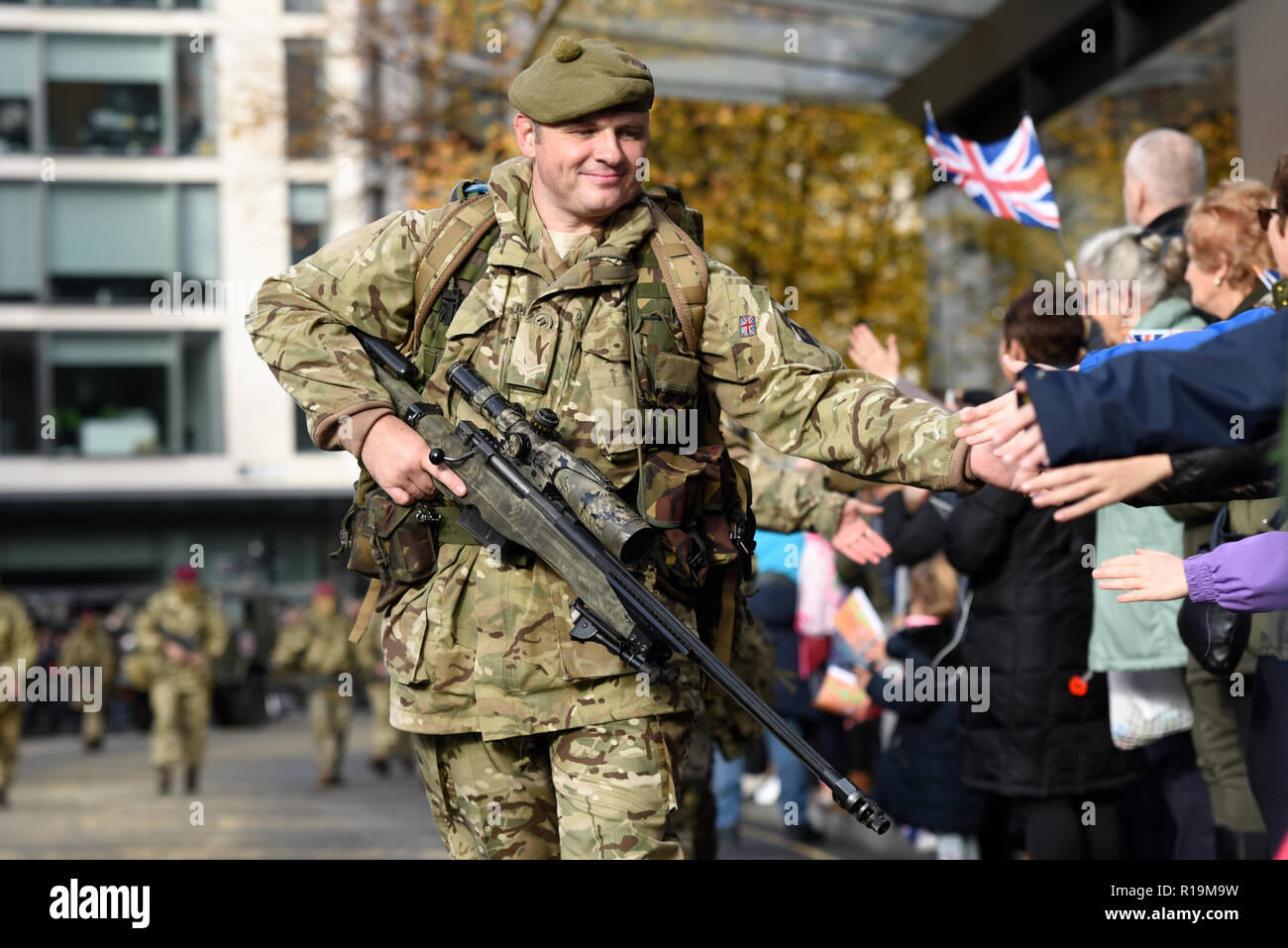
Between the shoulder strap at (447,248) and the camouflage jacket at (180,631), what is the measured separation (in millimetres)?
14743

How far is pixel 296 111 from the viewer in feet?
79.4

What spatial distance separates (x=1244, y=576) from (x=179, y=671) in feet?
51.1

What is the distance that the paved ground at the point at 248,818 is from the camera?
11414mm

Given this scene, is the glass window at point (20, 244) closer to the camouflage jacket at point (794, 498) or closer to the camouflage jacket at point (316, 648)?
the camouflage jacket at point (316, 648)

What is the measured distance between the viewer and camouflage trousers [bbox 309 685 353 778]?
18.5 metres

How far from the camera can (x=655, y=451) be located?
13.8 feet

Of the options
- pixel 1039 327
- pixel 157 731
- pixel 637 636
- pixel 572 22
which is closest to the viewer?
pixel 637 636

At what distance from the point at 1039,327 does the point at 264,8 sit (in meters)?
36.2

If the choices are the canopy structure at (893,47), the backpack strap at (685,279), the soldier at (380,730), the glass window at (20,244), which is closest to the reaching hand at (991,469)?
the backpack strap at (685,279)

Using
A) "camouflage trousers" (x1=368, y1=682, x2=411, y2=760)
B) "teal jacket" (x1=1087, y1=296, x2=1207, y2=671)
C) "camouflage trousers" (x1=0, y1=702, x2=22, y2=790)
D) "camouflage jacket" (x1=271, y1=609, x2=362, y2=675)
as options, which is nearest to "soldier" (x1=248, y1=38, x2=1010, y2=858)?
"teal jacket" (x1=1087, y1=296, x2=1207, y2=671)

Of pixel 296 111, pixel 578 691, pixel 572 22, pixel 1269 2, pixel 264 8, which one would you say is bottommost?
pixel 578 691

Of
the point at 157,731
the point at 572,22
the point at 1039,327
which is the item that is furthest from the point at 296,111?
the point at 1039,327

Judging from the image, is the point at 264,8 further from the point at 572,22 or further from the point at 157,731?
the point at 572,22
